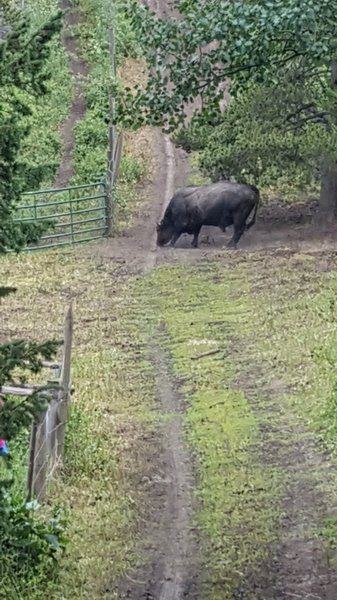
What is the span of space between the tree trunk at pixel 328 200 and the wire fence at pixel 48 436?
571 inches

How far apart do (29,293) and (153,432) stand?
30.0 ft

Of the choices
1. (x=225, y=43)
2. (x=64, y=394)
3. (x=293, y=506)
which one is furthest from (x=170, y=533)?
(x=225, y=43)

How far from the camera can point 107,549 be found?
1034 cm

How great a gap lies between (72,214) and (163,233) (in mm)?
2227

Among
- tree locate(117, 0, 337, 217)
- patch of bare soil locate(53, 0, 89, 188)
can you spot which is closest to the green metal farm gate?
patch of bare soil locate(53, 0, 89, 188)

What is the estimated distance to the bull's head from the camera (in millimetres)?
27016

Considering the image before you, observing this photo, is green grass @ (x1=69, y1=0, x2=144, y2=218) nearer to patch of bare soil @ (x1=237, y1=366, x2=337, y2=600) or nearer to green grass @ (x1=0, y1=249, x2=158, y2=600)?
green grass @ (x1=0, y1=249, x2=158, y2=600)

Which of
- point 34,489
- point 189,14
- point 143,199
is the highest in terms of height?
point 189,14

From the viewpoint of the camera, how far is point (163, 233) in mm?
27125

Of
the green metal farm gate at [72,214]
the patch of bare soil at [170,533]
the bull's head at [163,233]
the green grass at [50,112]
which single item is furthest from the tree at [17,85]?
the green grass at [50,112]

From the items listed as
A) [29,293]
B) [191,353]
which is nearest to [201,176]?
[29,293]

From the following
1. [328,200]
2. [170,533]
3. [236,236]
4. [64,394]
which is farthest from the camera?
[236,236]

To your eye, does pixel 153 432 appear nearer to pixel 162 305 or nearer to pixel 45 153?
pixel 162 305

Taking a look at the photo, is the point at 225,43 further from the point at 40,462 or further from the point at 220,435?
the point at 40,462
